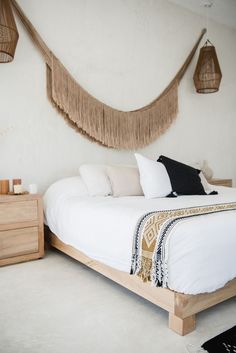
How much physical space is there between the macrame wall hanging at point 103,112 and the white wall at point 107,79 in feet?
0.29

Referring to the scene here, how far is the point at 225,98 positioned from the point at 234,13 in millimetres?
1190

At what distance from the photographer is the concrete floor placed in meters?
1.55

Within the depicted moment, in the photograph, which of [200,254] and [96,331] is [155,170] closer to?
[200,254]

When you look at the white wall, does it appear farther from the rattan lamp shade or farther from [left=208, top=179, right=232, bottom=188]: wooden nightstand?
[left=208, top=179, right=232, bottom=188]: wooden nightstand

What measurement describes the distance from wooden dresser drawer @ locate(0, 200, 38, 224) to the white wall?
0.47 meters

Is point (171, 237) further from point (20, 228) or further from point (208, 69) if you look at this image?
point (208, 69)

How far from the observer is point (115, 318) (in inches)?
71.4

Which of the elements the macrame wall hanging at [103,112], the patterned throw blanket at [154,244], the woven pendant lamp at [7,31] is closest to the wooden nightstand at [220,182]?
the macrame wall hanging at [103,112]

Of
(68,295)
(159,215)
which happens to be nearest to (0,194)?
(68,295)

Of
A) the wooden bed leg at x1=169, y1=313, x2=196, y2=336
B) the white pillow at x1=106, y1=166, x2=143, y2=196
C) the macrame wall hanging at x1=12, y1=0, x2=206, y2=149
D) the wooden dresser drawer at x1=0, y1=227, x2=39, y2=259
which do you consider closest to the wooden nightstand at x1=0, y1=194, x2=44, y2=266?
the wooden dresser drawer at x1=0, y1=227, x2=39, y2=259

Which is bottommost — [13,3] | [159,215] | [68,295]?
[68,295]

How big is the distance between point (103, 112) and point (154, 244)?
2.18 metres

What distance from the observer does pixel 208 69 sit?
4.12 m

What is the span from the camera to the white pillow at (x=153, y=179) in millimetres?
2830
